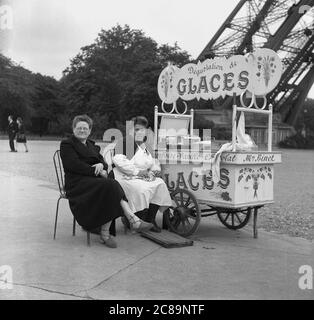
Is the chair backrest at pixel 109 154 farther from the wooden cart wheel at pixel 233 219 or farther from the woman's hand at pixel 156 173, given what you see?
the wooden cart wheel at pixel 233 219

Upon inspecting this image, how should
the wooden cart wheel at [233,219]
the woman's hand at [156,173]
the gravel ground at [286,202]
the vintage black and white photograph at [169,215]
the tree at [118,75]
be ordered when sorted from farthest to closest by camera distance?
the tree at [118,75], the gravel ground at [286,202], the wooden cart wheel at [233,219], the woman's hand at [156,173], the vintage black and white photograph at [169,215]

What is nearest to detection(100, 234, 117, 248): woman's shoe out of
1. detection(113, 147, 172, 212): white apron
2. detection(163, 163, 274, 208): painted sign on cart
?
detection(113, 147, 172, 212): white apron

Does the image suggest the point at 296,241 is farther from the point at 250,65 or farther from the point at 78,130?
the point at 78,130

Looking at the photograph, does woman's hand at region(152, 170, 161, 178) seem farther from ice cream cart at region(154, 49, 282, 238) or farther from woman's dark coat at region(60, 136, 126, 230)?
woman's dark coat at region(60, 136, 126, 230)

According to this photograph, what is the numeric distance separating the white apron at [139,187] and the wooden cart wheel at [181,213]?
0.20m

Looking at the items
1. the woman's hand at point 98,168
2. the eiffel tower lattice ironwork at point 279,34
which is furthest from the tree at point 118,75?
the woman's hand at point 98,168

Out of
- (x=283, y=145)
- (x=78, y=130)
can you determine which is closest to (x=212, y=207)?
(x=78, y=130)

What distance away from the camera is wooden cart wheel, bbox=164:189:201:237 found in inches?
217

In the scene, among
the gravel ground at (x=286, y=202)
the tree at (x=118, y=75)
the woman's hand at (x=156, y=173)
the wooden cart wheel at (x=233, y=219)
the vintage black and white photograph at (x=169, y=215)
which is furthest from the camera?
the tree at (x=118, y=75)

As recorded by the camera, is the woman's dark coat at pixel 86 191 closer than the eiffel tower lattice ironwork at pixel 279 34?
Yes

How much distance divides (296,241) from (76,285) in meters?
2.73

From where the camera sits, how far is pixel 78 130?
16.6 ft

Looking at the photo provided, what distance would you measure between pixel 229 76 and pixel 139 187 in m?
1.42

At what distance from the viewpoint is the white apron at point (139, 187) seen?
17.2 feet
